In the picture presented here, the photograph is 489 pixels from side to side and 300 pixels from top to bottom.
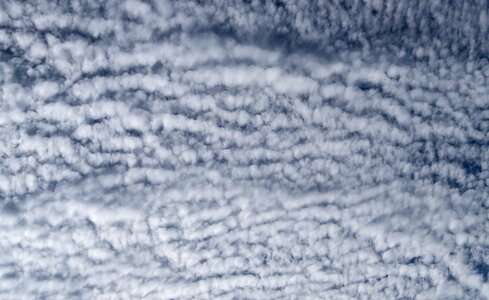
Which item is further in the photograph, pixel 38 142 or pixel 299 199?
pixel 299 199

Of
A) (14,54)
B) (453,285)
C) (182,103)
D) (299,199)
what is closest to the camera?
(14,54)

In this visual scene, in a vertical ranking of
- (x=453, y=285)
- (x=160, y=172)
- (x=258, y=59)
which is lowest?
(x=453, y=285)

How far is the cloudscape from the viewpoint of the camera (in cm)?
96

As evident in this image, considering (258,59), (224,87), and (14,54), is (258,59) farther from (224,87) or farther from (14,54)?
(14,54)

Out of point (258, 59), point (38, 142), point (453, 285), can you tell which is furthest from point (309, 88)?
point (453, 285)

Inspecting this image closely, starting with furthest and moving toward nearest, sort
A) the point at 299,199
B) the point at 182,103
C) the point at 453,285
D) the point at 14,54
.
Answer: the point at 453,285 → the point at 299,199 → the point at 182,103 → the point at 14,54

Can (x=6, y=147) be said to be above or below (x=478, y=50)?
A: below

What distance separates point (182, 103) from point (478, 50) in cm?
82

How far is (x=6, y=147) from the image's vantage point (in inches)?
37.2

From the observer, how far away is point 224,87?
1.05m

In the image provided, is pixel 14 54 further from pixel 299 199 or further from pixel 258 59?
pixel 299 199

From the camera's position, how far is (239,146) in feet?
3.55

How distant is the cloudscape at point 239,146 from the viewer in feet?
3.15

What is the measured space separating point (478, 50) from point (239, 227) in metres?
0.81
